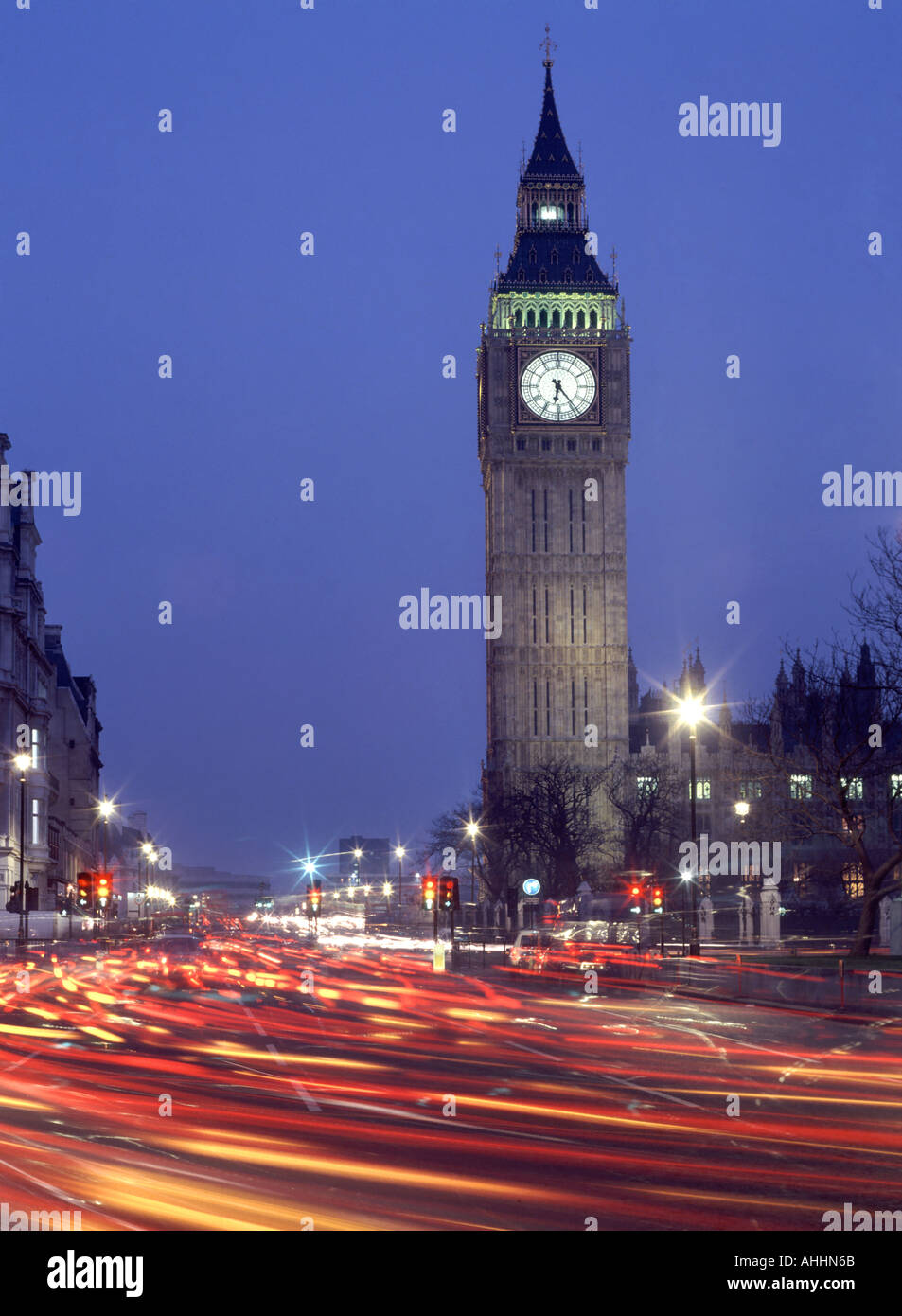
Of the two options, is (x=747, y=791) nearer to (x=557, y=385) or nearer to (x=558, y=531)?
(x=558, y=531)

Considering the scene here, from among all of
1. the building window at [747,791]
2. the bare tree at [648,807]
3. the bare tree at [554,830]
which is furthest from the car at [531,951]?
the building window at [747,791]

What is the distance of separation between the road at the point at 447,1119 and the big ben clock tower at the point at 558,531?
11205cm

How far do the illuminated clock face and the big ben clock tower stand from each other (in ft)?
0.28

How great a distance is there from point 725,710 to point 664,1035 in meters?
128

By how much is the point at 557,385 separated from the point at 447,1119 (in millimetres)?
133863

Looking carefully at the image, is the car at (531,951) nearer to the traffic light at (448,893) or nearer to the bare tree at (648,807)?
the traffic light at (448,893)

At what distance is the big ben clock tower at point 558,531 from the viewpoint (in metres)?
143

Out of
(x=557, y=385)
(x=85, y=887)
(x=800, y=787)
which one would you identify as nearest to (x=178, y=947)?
(x=85, y=887)

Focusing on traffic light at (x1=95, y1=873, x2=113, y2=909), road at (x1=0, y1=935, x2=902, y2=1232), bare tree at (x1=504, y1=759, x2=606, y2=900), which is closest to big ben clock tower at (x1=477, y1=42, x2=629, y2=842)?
bare tree at (x1=504, y1=759, x2=606, y2=900)

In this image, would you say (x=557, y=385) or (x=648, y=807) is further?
(x=557, y=385)

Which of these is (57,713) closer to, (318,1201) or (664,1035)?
(664,1035)

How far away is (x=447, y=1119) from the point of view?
48.3 feet

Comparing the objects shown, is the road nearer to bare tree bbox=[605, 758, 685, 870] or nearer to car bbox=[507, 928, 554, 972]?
car bbox=[507, 928, 554, 972]
